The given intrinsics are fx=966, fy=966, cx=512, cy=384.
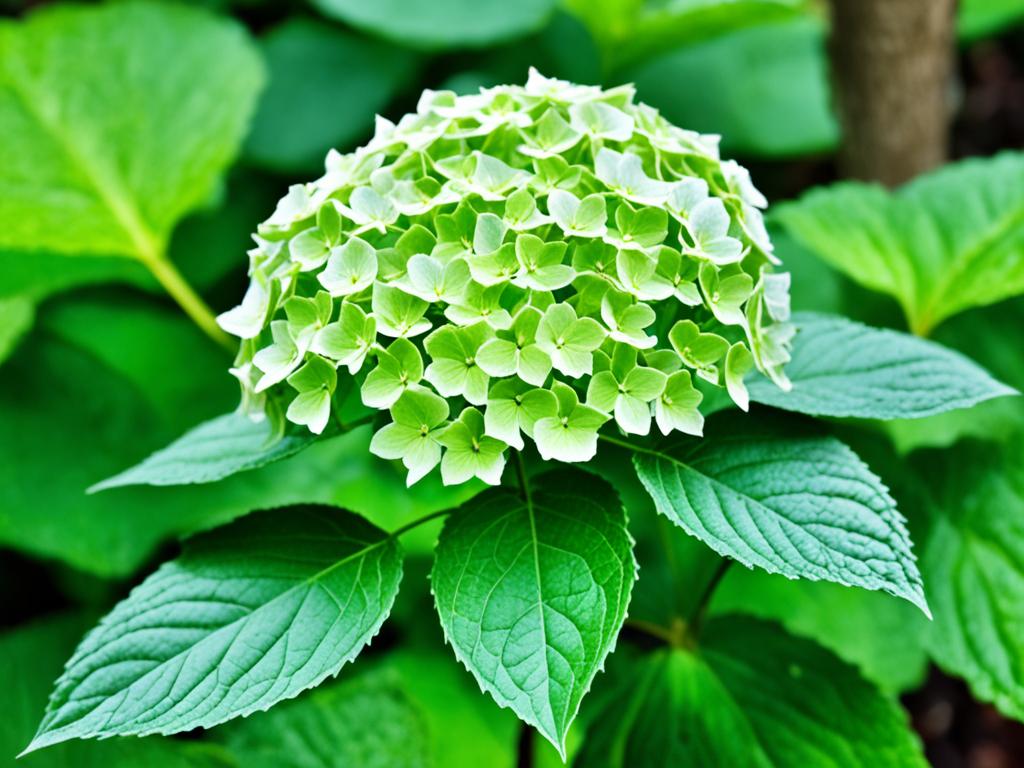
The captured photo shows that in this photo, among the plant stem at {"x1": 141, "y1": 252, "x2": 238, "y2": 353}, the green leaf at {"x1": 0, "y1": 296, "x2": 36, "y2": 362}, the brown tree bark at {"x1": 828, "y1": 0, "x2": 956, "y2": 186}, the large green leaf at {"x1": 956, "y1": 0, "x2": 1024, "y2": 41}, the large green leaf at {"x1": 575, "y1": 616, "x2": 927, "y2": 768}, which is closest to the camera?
the large green leaf at {"x1": 575, "y1": 616, "x2": 927, "y2": 768}

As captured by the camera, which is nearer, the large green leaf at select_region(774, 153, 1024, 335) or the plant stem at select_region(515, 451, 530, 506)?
the plant stem at select_region(515, 451, 530, 506)

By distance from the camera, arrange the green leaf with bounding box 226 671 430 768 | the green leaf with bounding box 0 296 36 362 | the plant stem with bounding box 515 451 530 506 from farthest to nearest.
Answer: the green leaf with bounding box 0 296 36 362, the green leaf with bounding box 226 671 430 768, the plant stem with bounding box 515 451 530 506

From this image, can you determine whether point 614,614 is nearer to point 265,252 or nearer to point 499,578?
point 499,578

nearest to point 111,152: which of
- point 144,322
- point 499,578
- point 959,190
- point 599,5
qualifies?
point 144,322

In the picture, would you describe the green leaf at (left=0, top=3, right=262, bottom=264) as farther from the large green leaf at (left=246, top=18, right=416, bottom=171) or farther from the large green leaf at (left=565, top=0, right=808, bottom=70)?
the large green leaf at (left=565, top=0, right=808, bottom=70)

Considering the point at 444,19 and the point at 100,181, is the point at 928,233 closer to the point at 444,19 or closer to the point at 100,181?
the point at 444,19

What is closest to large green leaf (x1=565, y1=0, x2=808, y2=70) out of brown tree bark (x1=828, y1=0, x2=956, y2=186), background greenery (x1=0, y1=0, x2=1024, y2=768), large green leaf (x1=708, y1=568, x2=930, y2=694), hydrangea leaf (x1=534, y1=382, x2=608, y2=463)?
background greenery (x1=0, y1=0, x2=1024, y2=768)

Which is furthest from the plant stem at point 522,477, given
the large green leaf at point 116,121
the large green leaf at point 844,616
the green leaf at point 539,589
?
the large green leaf at point 116,121

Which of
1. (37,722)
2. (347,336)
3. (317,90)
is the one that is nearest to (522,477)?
(347,336)

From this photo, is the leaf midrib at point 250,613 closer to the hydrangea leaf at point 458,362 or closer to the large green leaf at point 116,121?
the hydrangea leaf at point 458,362
